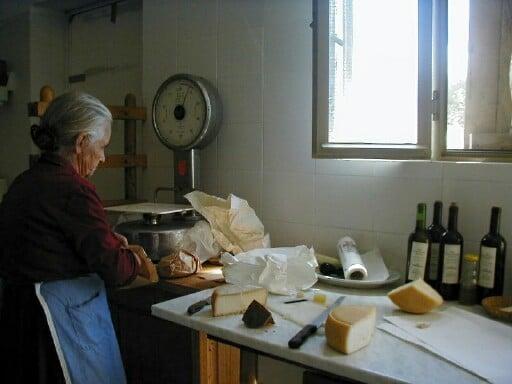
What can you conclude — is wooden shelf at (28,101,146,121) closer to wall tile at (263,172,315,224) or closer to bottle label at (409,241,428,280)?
wall tile at (263,172,315,224)

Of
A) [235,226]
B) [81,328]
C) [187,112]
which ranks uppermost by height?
[187,112]

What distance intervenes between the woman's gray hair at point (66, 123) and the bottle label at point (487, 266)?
1.12 meters

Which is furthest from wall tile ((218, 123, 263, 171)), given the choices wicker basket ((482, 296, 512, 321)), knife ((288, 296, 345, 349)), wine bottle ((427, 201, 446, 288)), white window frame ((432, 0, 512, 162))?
wicker basket ((482, 296, 512, 321))

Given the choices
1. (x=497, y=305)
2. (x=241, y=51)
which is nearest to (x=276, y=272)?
(x=497, y=305)

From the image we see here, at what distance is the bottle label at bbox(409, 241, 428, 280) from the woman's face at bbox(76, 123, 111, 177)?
37.2 inches

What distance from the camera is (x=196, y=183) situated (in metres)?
2.11

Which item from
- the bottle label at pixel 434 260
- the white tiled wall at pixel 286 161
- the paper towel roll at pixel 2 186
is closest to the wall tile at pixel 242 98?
the white tiled wall at pixel 286 161

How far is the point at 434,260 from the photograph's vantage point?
4.63ft

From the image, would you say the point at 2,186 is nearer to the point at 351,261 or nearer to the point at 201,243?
the point at 201,243

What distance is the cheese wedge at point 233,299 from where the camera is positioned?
121 cm

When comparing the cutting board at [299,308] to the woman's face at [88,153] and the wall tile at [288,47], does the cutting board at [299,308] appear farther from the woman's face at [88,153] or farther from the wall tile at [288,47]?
the wall tile at [288,47]

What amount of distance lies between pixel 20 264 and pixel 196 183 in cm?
96

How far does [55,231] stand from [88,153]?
0.80 feet

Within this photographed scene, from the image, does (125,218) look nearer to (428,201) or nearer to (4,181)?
(428,201)
